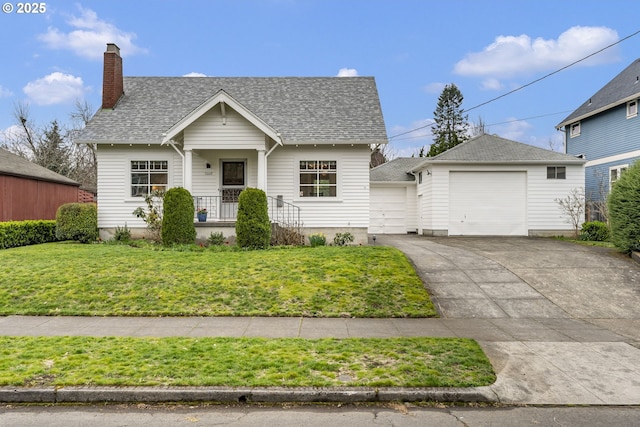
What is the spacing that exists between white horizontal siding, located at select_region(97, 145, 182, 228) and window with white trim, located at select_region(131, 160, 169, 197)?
0.17 metres

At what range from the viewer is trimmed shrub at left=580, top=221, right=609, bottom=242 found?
1700cm

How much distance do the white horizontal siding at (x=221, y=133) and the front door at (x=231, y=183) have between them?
1.69m

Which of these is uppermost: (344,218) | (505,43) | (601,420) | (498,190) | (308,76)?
(505,43)

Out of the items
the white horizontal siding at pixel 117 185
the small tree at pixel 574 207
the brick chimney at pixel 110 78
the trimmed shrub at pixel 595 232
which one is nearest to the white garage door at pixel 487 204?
the small tree at pixel 574 207

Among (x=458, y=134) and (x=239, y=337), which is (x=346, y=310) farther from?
(x=458, y=134)

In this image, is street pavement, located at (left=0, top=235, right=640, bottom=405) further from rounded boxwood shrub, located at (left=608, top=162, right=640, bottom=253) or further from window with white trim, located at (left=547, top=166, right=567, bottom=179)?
window with white trim, located at (left=547, top=166, right=567, bottom=179)

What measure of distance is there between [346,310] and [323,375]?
3.38 metres

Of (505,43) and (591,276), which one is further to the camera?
(505,43)

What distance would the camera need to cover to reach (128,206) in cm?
1603

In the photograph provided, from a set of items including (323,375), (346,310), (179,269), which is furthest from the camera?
(179,269)

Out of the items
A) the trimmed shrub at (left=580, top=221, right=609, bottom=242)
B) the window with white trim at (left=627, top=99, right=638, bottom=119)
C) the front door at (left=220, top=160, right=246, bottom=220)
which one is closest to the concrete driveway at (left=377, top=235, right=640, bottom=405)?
the trimmed shrub at (left=580, top=221, right=609, bottom=242)

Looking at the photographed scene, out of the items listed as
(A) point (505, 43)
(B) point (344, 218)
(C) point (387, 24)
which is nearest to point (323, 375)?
(B) point (344, 218)

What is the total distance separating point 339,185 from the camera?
1605 centimetres

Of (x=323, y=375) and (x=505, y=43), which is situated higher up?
(x=505, y=43)
